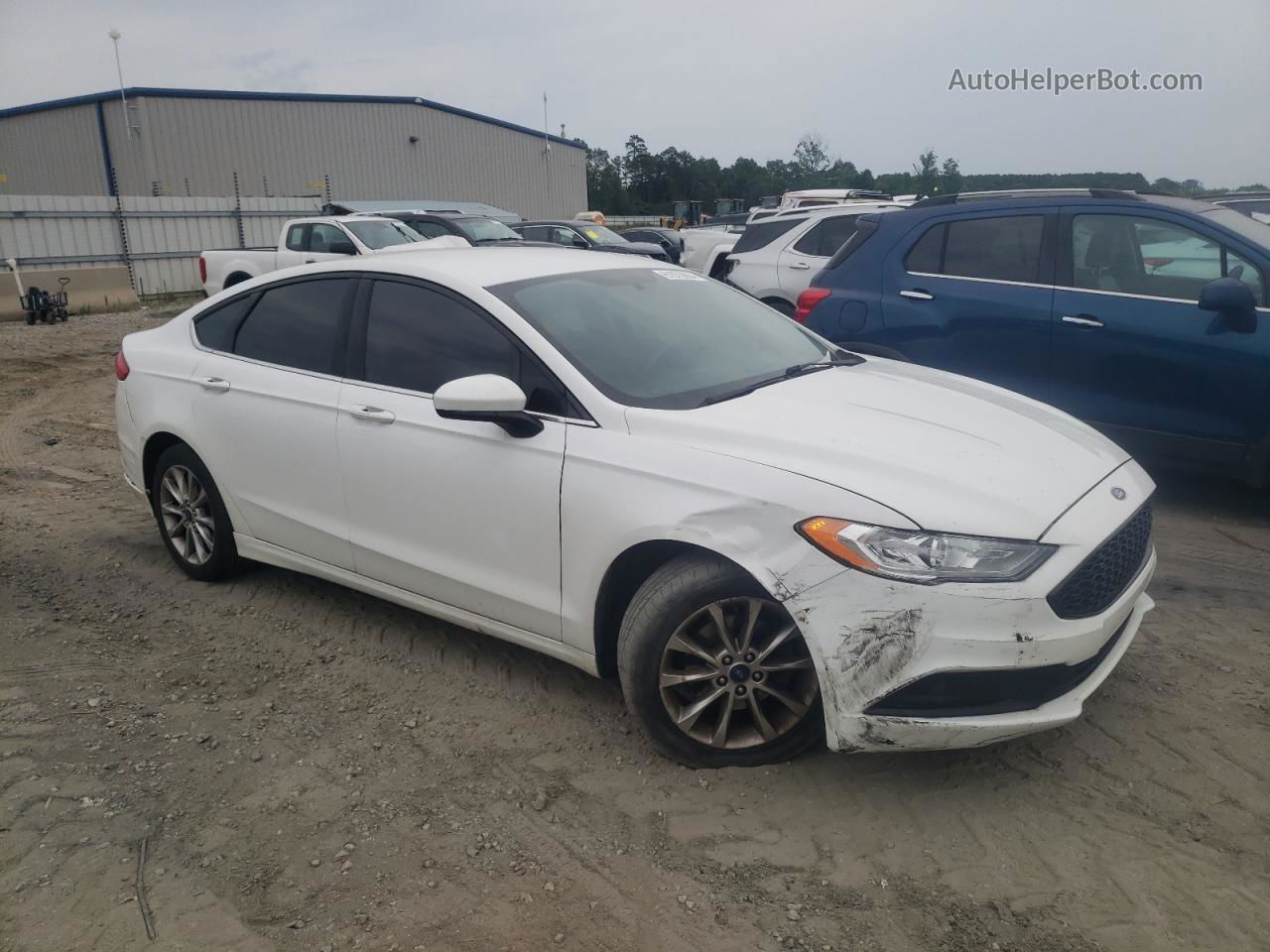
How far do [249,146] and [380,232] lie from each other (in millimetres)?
23049

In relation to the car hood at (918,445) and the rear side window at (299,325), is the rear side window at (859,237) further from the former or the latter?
the rear side window at (299,325)

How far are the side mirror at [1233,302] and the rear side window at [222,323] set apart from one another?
4.81 meters

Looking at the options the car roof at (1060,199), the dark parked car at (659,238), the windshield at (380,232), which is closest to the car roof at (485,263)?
the car roof at (1060,199)

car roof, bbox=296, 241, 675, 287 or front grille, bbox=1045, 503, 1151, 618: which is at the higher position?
car roof, bbox=296, 241, 675, 287

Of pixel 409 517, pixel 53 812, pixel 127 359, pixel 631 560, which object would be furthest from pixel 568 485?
pixel 127 359

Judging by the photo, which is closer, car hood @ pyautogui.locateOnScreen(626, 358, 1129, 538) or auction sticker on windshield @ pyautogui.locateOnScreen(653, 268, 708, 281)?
car hood @ pyautogui.locateOnScreen(626, 358, 1129, 538)

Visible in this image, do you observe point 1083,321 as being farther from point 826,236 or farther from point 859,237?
point 826,236

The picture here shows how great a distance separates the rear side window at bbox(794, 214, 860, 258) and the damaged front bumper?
6.75m

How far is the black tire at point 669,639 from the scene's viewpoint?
2883 millimetres

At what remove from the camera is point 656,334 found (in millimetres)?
3678

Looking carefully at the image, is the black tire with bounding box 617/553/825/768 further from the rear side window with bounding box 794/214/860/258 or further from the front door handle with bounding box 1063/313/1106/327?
the rear side window with bounding box 794/214/860/258

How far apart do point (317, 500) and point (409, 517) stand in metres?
0.58

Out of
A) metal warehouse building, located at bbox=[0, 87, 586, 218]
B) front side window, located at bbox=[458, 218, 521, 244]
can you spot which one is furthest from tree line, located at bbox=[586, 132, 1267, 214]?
front side window, located at bbox=[458, 218, 521, 244]

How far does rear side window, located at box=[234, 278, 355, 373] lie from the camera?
13.3ft
